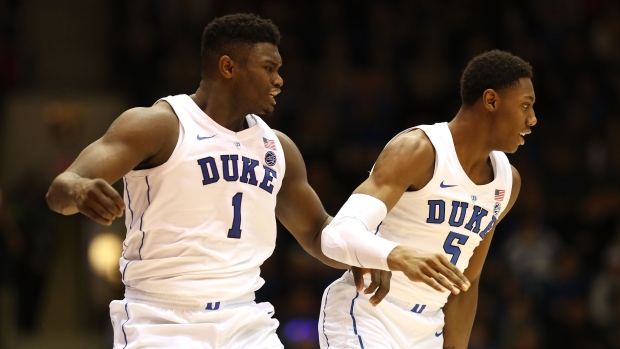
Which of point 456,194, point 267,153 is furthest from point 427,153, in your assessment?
point 267,153

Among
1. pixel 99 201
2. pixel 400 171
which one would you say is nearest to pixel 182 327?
pixel 99 201

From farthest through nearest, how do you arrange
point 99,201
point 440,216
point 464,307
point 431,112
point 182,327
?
1. point 431,112
2. point 464,307
3. point 440,216
4. point 182,327
5. point 99,201

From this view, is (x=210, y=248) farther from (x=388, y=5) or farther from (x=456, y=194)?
(x=388, y=5)

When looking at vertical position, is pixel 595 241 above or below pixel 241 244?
below

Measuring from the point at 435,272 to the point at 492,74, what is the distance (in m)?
1.63

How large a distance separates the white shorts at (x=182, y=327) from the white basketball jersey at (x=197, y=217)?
0.09 meters

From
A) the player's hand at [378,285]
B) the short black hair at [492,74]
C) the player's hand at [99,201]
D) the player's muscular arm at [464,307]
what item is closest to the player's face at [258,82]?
the player's hand at [378,285]

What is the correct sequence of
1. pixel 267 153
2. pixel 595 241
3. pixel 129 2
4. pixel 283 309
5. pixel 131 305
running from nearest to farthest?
pixel 131 305 < pixel 267 153 < pixel 283 309 < pixel 595 241 < pixel 129 2

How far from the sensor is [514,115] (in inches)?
236

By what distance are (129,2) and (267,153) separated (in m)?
9.21

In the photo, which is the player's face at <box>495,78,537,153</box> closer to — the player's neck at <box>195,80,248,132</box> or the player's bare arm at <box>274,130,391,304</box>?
the player's bare arm at <box>274,130,391,304</box>

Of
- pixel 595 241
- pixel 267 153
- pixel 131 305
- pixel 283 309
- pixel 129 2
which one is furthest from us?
pixel 129 2

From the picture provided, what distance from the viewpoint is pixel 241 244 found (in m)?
5.53

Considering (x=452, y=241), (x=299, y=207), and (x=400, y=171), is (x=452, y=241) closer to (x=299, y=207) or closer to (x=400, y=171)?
(x=400, y=171)
